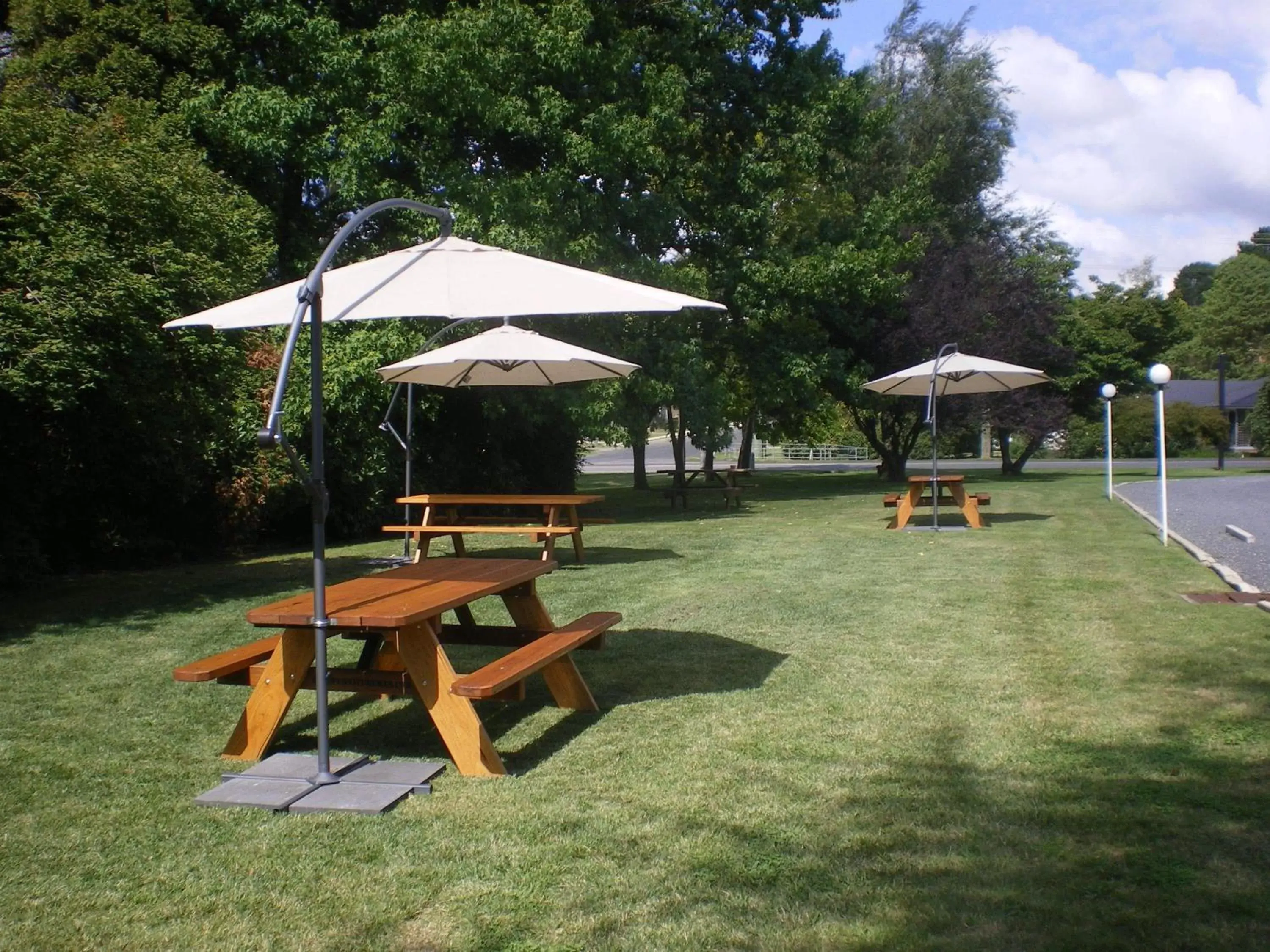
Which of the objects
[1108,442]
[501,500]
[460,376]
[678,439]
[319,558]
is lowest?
[501,500]

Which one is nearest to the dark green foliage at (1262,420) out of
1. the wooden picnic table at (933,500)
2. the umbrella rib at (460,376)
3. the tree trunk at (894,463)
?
the tree trunk at (894,463)

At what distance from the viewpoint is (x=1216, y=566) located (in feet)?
34.6

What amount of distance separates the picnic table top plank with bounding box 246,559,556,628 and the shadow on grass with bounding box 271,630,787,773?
0.63 meters

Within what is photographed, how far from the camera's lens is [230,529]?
560 inches

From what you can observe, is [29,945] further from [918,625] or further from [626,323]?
[626,323]

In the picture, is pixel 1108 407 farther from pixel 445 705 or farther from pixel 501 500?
pixel 445 705

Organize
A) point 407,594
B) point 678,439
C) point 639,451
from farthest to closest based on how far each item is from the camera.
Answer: point 678,439 → point 639,451 → point 407,594

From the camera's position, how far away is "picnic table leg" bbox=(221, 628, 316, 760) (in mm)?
4965

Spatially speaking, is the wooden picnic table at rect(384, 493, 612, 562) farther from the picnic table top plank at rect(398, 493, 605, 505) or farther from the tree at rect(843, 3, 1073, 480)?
the tree at rect(843, 3, 1073, 480)

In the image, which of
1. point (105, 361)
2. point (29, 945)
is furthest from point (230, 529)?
point (29, 945)

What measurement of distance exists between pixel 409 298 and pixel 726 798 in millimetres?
2478

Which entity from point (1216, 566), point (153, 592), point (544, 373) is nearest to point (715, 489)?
point (544, 373)

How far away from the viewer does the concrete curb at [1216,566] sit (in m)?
9.20

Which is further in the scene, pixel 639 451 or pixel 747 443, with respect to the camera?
pixel 747 443
